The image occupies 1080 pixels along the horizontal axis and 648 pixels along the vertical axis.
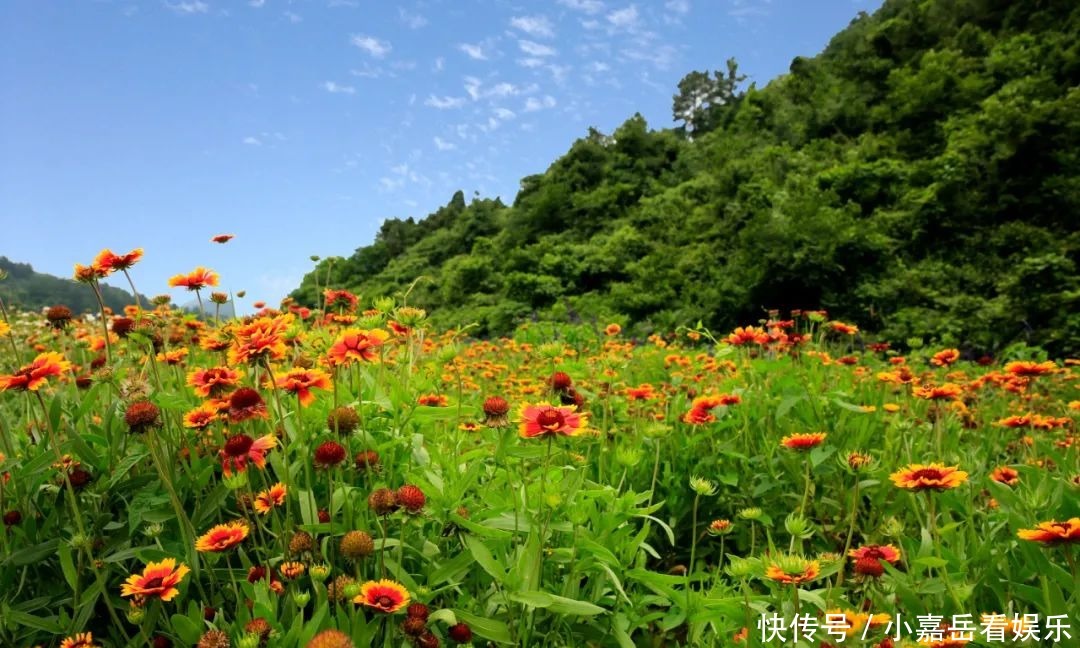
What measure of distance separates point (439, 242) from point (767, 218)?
50.6 ft

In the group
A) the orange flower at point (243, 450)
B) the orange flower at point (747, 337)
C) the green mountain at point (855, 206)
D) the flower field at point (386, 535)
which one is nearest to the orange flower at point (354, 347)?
the flower field at point (386, 535)

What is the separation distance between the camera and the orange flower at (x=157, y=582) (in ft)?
2.77

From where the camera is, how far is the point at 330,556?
1141 mm

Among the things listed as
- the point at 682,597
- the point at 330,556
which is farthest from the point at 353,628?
the point at 682,597

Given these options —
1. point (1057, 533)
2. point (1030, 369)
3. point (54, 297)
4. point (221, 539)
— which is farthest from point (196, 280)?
point (54, 297)

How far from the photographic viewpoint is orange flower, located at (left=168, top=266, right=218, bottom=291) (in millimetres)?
A: 1483

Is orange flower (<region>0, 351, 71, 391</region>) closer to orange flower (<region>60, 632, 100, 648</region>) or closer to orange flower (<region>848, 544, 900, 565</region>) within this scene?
orange flower (<region>60, 632, 100, 648</region>)

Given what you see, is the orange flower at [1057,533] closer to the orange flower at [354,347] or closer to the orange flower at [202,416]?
the orange flower at [354,347]

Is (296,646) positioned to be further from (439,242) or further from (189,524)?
(439,242)

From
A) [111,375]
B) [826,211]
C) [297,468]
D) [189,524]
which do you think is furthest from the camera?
[826,211]

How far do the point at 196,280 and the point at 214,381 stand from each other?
1.56 ft

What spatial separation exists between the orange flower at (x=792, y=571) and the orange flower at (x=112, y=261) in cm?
133

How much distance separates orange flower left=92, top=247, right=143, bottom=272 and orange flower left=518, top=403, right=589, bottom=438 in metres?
0.91

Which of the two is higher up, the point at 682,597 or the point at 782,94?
the point at 782,94
